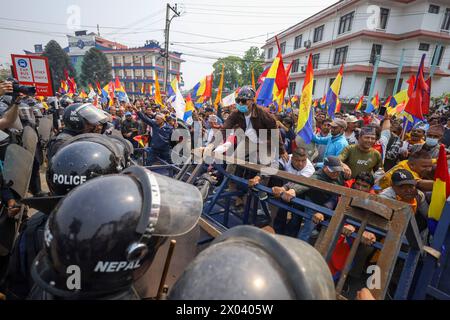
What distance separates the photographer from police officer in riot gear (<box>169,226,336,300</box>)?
85 centimetres

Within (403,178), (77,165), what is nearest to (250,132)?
(403,178)

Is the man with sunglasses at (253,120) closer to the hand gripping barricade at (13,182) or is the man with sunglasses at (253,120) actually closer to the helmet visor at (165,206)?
the helmet visor at (165,206)

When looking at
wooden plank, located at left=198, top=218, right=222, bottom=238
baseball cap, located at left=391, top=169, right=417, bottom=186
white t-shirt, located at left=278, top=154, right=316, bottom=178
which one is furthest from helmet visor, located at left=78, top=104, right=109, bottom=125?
baseball cap, located at left=391, top=169, right=417, bottom=186

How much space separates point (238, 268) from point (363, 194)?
3.65 ft

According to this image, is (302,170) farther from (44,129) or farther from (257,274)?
(44,129)

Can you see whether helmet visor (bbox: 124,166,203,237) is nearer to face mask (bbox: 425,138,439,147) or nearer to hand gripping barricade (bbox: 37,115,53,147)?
face mask (bbox: 425,138,439,147)

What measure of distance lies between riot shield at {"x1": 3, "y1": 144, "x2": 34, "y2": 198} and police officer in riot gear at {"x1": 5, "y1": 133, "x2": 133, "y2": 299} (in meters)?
1.26

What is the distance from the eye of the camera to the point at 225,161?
2902 millimetres

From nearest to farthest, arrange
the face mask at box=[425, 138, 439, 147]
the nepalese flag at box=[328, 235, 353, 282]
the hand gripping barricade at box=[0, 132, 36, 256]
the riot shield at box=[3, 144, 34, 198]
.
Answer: the nepalese flag at box=[328, 235, 353, 282] → the hand gripping barricade at box=[0, 132, 36, 256] → the riot shield at box=[3, 144, 34, 198] → the face mask at box=[425, 138, 439, 147]

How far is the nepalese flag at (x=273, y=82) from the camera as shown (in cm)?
699

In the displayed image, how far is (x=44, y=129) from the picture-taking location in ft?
25.1

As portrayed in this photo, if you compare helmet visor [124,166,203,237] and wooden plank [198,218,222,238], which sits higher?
helmet visor [124,166,203,237]

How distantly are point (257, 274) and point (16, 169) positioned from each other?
3568 mm
